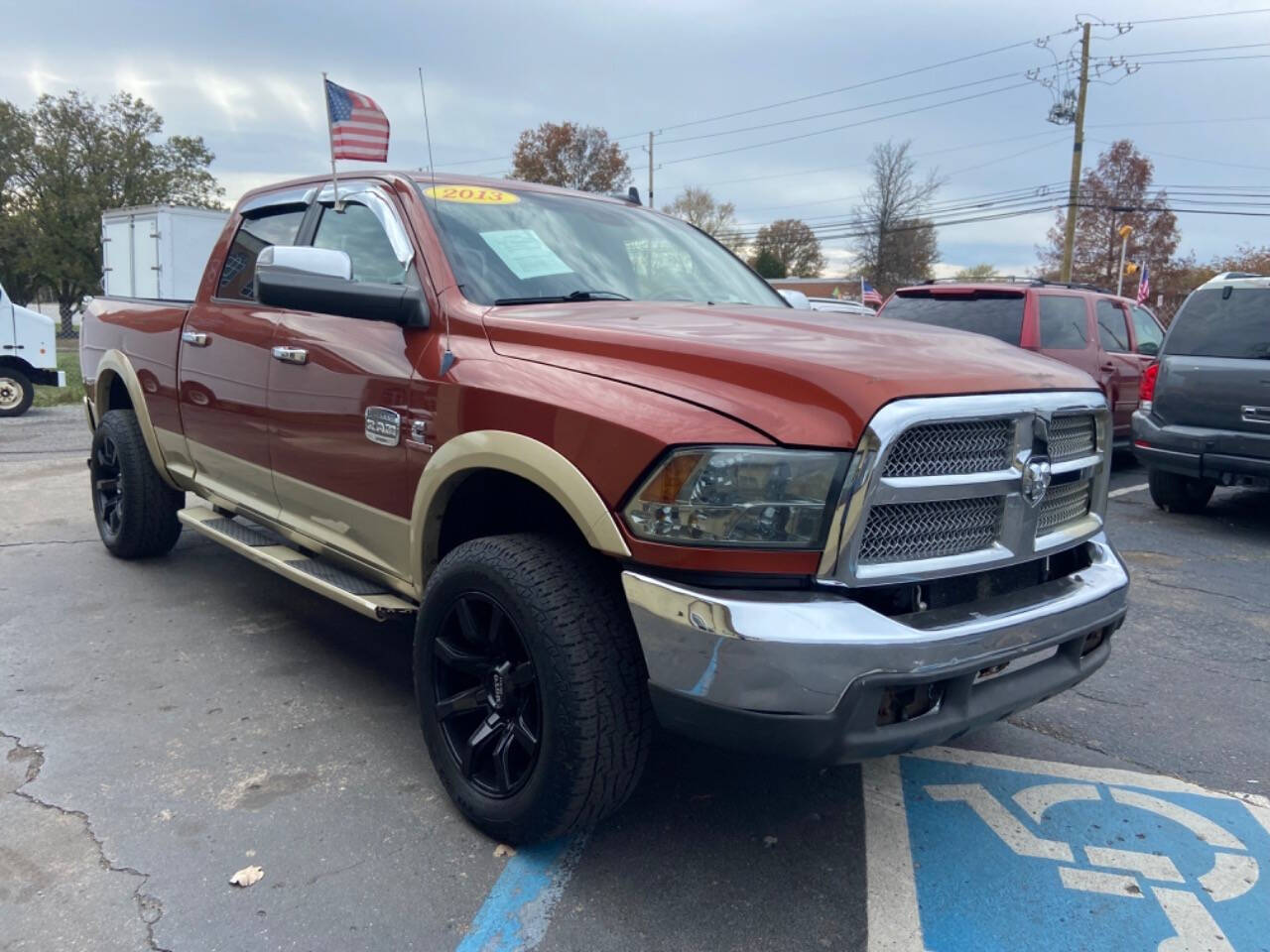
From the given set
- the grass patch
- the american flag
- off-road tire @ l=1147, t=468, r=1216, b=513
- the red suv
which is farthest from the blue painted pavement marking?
the grass patch


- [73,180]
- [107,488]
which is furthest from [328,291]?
[73,180]

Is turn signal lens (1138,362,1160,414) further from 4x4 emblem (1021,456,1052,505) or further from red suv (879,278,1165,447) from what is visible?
4x4 emblem (1021,456,1052,505)

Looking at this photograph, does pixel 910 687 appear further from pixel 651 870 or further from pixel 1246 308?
pixel 1246 308

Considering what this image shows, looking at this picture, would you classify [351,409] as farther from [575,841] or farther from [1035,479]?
[1035,479]

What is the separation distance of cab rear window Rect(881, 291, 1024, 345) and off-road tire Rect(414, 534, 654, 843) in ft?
21.3

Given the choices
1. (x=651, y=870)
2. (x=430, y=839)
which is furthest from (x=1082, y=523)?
(x=430, y=839)

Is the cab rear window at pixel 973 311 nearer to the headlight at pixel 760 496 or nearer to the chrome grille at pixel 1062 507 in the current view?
the chrome grille at pixel 1062 507

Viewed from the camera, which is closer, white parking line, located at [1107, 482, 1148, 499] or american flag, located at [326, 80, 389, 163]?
american flag, located at [326, 80, 389, 163]

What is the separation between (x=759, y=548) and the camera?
220cm

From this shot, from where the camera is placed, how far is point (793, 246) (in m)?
69.6

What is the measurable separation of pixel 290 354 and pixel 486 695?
1634 millimetres

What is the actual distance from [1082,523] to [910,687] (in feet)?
3.47

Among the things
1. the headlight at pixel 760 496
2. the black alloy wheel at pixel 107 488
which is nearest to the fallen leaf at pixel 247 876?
the headlight at pixel 760 496

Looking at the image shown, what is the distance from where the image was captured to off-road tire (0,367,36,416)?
42.6 feet
